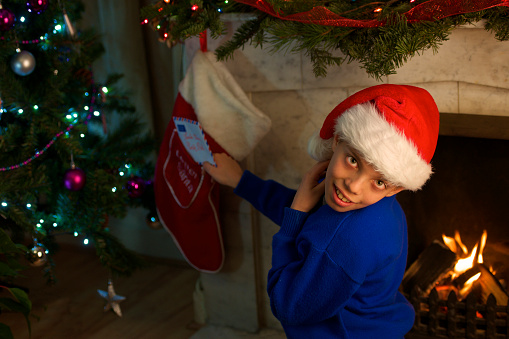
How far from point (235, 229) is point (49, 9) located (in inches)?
40.1

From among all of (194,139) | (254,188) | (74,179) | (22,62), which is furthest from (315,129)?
(22,62)

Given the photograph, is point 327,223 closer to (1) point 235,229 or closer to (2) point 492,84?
(2) point 492,84

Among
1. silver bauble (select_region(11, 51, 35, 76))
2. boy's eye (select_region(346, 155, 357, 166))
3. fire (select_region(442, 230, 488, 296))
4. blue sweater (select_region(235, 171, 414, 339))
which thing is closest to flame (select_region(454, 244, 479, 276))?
fire (select_region(442, 230, 488, 296))

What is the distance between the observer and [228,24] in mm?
1507

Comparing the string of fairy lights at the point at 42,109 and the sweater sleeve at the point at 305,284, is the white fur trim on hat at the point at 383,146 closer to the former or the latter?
the sweater sleeve at the point at 305,284

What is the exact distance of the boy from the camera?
36.7 inches

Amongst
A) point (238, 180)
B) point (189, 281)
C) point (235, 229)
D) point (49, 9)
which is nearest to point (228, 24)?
point (238, 180)

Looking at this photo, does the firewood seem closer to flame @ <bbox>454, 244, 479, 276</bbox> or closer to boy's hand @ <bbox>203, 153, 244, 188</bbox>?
flame @ <bbox>454, 244, 479, 276</bbox>

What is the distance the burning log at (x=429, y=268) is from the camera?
163 cm

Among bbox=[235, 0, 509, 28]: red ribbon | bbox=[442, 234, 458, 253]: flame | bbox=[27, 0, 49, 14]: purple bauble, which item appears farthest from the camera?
bbox=[442, 234, 458, 253]: flame

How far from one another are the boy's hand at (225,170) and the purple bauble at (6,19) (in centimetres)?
73

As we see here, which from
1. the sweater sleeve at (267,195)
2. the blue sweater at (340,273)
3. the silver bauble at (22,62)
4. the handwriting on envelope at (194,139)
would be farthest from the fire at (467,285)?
the silver bauble at (22,62)

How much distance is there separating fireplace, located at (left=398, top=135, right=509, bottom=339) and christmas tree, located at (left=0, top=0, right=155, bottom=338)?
3.63ft

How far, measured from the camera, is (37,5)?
148 cm
